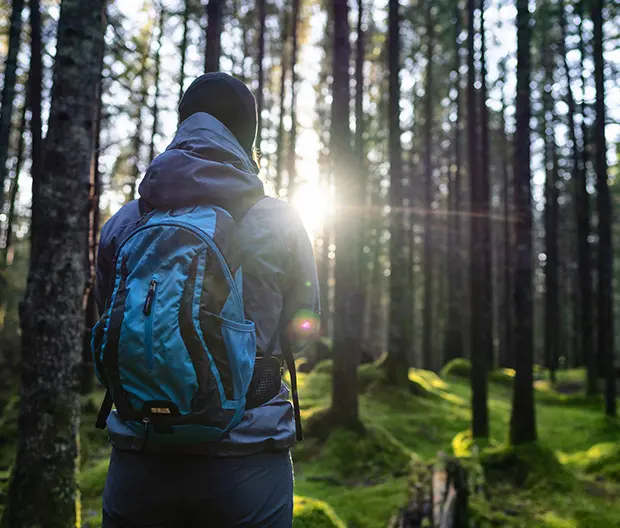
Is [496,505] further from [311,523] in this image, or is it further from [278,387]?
[278,387]

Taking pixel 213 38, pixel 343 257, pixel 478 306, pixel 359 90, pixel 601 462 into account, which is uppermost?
pixel 359 90

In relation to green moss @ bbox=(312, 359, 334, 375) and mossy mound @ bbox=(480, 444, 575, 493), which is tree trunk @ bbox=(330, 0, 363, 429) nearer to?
mossy mound @ bbox=(480, 444, 575, 493)

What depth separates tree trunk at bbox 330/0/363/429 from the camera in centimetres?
879

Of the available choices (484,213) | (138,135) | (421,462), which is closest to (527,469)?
(421,462)

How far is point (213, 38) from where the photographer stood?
8.18 meters

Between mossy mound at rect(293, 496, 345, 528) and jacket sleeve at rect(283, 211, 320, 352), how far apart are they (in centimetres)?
315

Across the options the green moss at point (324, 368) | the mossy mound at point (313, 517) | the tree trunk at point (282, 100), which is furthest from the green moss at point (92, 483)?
the tree trunk at point (282, 100)

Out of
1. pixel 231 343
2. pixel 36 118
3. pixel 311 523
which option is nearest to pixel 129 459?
pixel 231 343

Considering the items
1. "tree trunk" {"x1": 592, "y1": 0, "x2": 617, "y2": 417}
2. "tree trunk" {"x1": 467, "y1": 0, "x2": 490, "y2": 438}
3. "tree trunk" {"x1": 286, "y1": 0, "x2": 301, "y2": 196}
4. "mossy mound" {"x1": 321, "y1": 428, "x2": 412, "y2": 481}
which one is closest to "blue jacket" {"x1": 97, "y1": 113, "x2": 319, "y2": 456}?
"mossy mound" {"x1": 321, "y1": 428, "x2": 412, "y2": 481}

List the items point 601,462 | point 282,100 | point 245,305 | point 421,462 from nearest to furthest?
point 245,305, point 421,462, point 601,462, point 282,100

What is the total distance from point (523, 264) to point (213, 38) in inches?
242

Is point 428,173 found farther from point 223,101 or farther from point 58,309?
point 223,101

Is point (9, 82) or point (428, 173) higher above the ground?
point (428, 173)

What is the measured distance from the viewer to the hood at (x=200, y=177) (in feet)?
6.10
